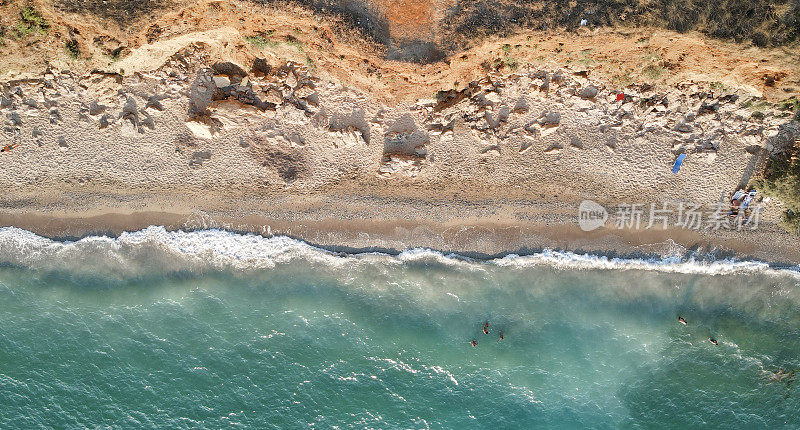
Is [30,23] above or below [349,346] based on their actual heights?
above

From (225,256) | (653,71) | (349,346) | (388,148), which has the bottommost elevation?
(349,346)

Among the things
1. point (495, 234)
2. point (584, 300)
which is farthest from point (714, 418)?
point (495, 234)

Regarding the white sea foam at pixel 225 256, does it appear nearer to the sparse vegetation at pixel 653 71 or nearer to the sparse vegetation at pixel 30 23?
the sparse vegetation at pixel 653 71

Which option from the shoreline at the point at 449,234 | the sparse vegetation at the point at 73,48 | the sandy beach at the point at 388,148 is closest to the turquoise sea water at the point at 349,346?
the shoreline at the point at 449,234

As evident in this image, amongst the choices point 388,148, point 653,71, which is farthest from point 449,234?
point 653,71

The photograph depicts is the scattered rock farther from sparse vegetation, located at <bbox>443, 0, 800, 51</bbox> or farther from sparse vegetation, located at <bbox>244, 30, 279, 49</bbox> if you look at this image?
sparse vegetation, located at <bbox>244, 30, 279, 49</bbox>

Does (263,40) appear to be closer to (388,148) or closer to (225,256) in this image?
(388,148)
